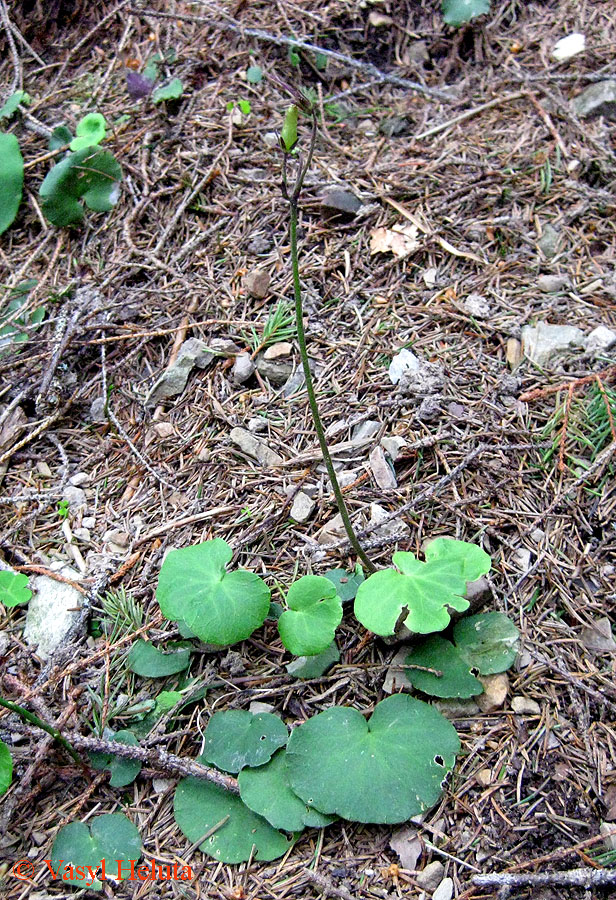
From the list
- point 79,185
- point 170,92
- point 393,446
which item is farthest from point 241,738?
point 170,92

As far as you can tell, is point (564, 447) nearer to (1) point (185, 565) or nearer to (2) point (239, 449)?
(2) point (239, 449)

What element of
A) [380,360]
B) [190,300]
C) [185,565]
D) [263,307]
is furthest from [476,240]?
[185,565]

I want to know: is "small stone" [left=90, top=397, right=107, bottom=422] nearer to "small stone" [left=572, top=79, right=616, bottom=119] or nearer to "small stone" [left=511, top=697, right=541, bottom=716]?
"small stone" [left=511, top=697, right=541, bottom=716]

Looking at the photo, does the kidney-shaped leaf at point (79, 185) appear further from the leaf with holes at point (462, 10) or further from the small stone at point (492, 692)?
the small stone at point (492, 692)

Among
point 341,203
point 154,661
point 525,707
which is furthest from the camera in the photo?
point 341,203

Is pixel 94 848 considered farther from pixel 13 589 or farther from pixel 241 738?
pixel 13 589

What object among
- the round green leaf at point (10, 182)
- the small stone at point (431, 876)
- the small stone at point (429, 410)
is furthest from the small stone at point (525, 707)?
the round green leaf at point (10, 182)
